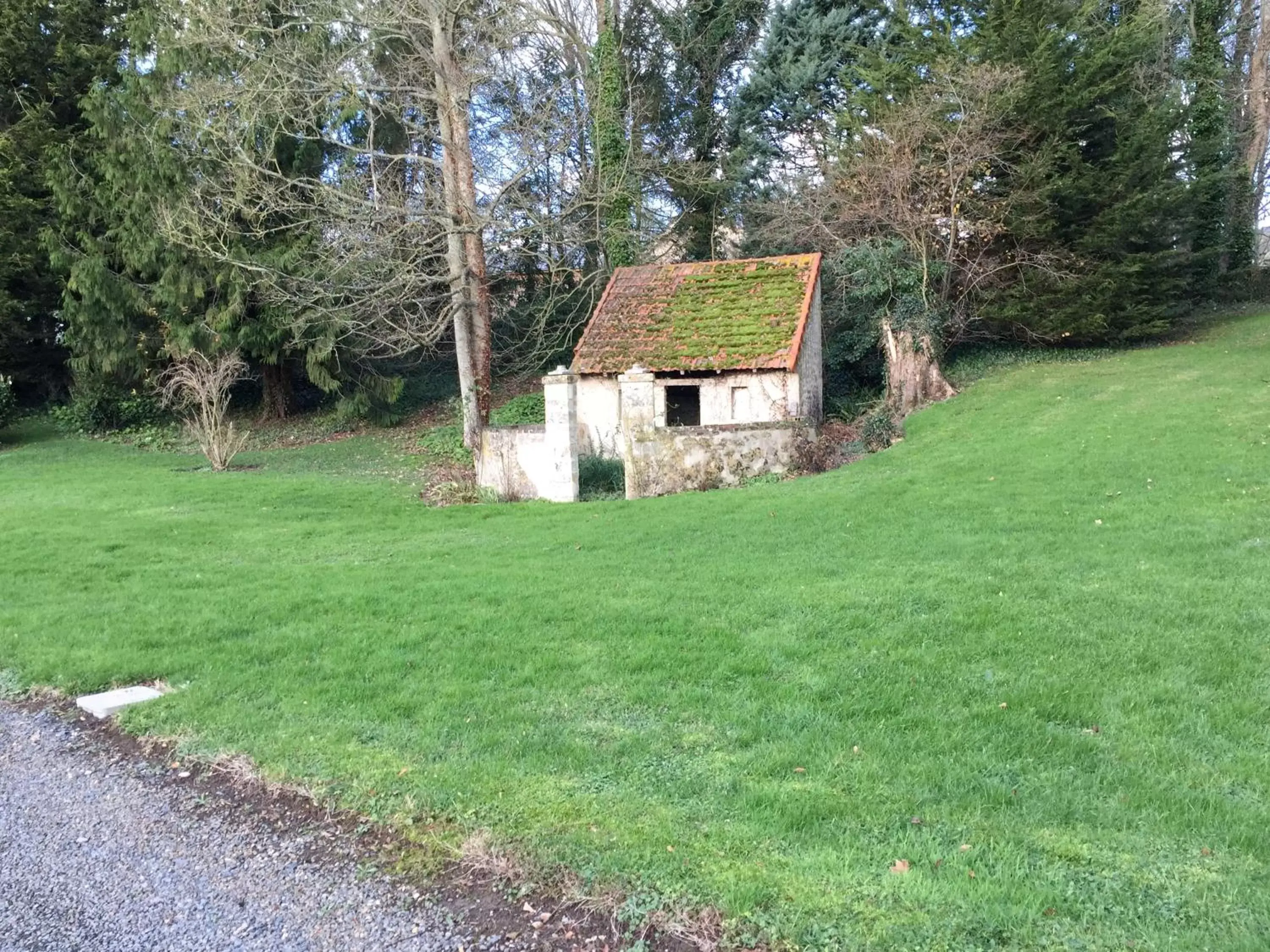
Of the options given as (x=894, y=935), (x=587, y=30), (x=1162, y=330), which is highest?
(x=587, y=30)

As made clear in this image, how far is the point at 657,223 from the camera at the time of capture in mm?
26484

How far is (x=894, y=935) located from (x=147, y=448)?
2755cm

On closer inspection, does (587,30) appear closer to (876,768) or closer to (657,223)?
(657,223)

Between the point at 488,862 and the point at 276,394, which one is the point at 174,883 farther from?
the point at 276,394

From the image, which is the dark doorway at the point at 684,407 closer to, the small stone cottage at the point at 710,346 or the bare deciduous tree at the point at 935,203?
the small stone cottage at the point at 710,346

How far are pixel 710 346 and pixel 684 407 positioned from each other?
Answer: 7.23 feet

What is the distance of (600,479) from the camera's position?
16.1 m

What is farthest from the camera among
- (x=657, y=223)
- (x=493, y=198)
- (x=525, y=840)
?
(x=657, y=223)

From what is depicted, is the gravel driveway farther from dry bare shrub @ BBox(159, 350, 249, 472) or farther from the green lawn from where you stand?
dry bare shrub @ BBox(159, 350, 249, 472)

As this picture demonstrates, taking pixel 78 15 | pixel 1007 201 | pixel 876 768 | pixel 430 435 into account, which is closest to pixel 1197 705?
pixel 876 768

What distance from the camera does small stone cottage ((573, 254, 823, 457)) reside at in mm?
17484

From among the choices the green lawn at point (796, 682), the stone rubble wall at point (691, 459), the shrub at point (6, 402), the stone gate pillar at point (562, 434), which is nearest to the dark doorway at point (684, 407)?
the stone rubble wall at point (691, 459)

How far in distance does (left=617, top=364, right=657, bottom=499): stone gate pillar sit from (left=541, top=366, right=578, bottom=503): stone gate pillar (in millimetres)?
922

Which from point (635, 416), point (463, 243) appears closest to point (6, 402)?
point (463, 243)
